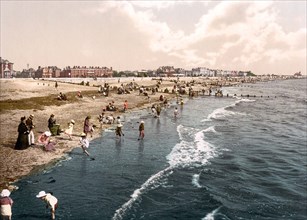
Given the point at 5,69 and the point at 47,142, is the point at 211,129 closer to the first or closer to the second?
the point at 47,142

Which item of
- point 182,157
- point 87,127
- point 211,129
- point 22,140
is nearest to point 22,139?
point 22,140

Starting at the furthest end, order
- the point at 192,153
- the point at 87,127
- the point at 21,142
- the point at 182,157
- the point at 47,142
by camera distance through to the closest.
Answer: the point at 87,127 < the point at 192,153 < the point at 182,157 < the point at 47,142 < the point at 21,142

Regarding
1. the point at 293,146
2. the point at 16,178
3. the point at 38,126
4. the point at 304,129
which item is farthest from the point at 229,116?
the point at 16,178

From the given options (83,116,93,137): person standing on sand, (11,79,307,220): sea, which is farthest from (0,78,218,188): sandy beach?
(11,79,307,220): sea

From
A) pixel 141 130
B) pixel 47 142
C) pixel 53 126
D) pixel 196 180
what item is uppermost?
pixel 53 126

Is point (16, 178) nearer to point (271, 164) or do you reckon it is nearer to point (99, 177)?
point (99, 177)
